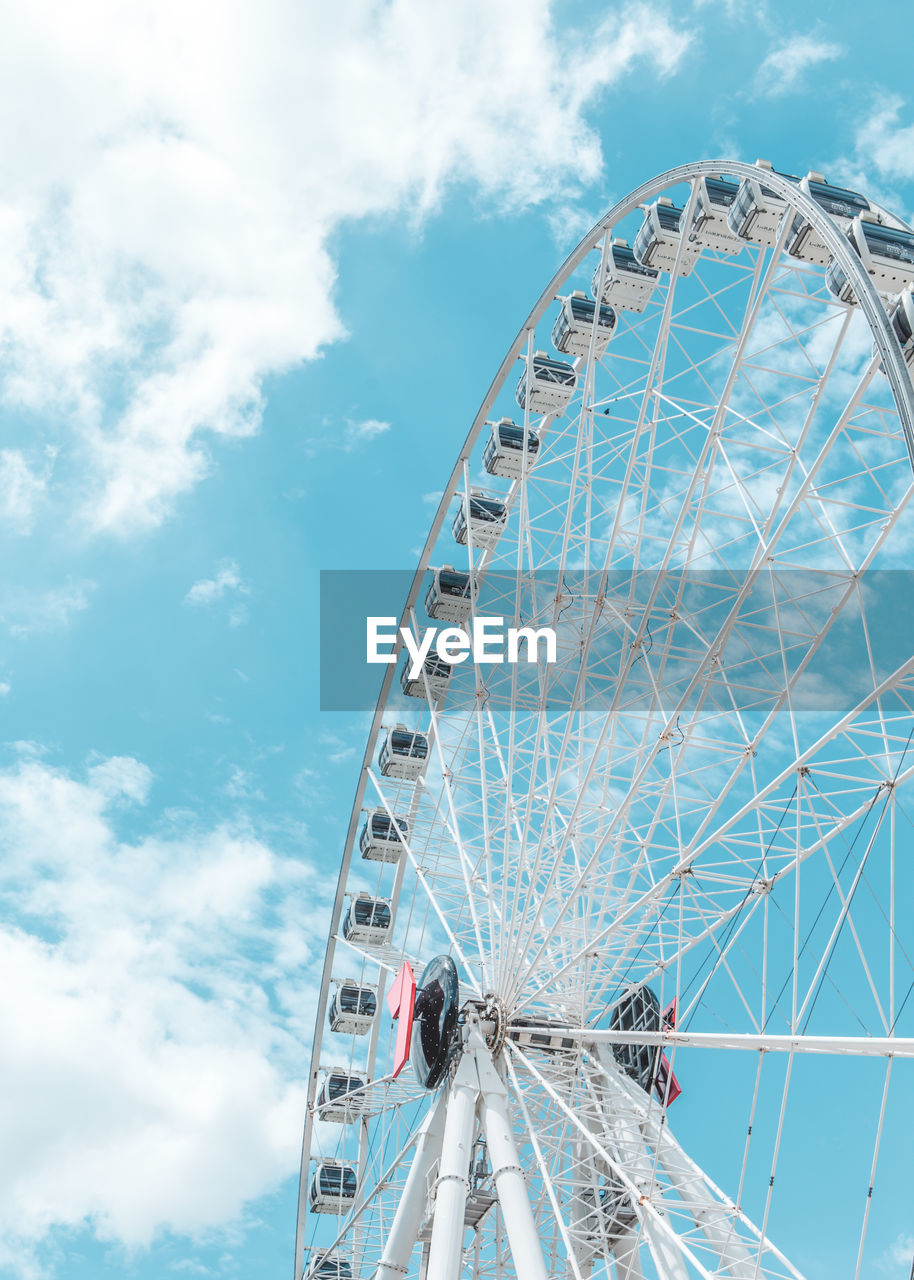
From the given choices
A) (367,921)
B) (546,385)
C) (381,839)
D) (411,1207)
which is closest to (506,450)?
(546,385)

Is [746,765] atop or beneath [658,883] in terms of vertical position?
atop

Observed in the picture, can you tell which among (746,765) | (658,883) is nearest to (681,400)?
(746,765)

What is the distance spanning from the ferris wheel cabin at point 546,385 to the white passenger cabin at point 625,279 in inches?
132

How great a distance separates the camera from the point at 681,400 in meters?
21.5

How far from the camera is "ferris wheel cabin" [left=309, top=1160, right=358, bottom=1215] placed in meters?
34.2

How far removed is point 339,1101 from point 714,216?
24885 mm

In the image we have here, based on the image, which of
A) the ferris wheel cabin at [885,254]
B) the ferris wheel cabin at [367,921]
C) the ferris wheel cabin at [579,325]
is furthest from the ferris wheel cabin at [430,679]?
the ferris wheel cabin at [885,254]

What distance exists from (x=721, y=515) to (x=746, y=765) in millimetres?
4197

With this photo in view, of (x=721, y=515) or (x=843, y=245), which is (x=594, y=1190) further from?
(x=843, y=245)

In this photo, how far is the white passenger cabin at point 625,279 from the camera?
81.6 ft

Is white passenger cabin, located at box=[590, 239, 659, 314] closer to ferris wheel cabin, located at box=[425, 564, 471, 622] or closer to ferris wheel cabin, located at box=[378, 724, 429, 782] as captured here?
ferris wheel cabin, located at box=[425, 564, 471, 622]

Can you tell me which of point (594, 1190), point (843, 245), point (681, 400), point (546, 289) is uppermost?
point (546, 289)

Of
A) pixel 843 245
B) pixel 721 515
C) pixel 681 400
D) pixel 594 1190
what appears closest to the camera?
pixel 843 245

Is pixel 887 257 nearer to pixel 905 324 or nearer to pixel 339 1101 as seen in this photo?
pixel 905 324
